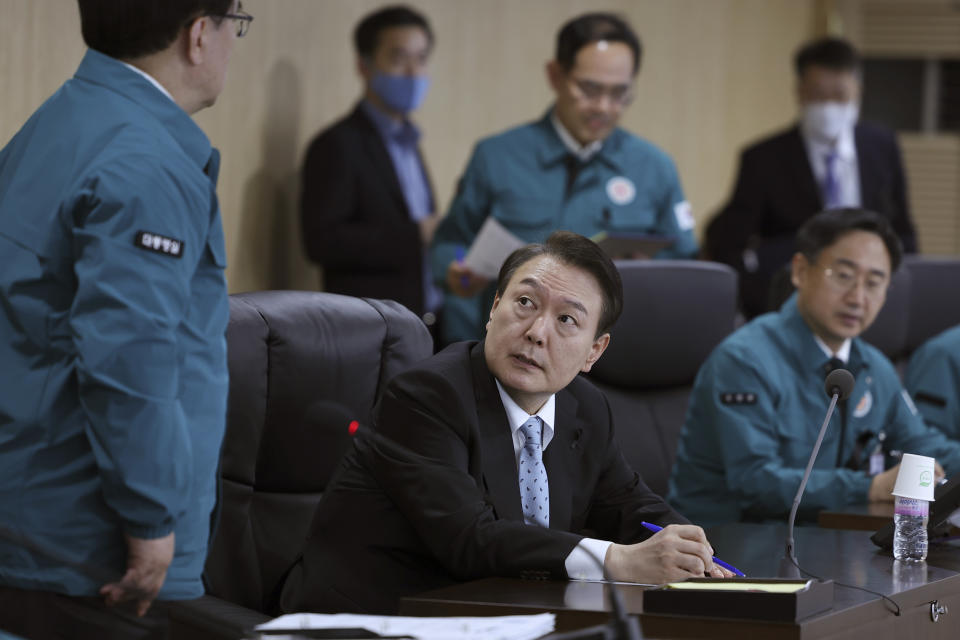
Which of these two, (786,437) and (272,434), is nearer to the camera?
(272,434)

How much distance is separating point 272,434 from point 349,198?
180 centimetres

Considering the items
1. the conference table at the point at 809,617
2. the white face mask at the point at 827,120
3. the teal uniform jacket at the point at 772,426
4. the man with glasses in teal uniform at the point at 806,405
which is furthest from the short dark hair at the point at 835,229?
the white face mask at the point at 827,120

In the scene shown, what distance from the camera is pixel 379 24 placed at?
416 cm

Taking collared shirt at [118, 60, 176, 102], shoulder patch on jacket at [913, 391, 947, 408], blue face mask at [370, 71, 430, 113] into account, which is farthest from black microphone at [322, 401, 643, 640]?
blue face mask at [370, 71, 430, 113]

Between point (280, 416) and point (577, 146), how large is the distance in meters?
1.73

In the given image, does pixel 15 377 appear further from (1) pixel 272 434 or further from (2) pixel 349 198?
(2) pixel 349 198

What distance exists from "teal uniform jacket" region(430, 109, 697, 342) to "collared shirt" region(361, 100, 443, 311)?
0.35 m

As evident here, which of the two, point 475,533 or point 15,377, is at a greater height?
point 15,377

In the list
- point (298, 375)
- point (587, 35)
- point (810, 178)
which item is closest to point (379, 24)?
point (587, 35)

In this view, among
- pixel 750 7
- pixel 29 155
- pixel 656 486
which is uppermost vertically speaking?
pixel 750 7

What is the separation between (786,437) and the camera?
296 centimetres

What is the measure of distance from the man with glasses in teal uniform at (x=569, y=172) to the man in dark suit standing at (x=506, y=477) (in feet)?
4.68

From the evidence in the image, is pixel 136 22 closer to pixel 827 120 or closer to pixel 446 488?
pixel 446 488

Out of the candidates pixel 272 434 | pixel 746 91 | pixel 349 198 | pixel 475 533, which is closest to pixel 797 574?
pixel 475 533
